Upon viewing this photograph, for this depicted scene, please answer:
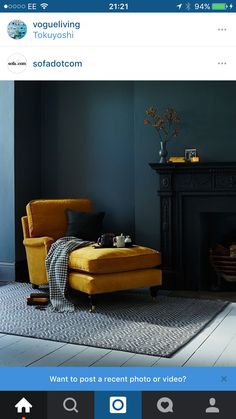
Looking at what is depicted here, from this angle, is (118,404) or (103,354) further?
(103,354)

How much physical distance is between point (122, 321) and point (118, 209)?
1.90 metres

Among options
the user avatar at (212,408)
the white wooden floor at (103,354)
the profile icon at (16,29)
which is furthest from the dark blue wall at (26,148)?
the user avatar at (212,408)

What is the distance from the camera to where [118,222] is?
4852 millimetres

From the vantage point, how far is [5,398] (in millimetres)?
793

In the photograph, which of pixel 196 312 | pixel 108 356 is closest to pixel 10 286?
pixel 196 312

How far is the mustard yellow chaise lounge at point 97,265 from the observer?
3.37 meters

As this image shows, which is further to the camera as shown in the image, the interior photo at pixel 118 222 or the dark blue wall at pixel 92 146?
the dark blue wall at pixel 92 146

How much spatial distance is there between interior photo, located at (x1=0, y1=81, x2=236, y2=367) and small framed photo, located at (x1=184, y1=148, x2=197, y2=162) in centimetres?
3

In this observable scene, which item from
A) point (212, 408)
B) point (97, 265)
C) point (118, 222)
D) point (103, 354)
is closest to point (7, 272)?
point (118, 222)

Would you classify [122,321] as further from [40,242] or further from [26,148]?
[26,148]

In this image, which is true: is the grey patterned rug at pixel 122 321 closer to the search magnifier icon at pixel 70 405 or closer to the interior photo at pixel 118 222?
the interior photo at pixel 118 222

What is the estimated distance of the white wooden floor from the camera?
2297 millimetres

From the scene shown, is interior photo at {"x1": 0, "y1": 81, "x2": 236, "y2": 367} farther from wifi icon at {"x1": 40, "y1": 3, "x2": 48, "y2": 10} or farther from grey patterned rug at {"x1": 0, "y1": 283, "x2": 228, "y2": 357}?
wifi icon at {"x1": 40, "y1": 3, "x2": 48, "y2": 10}

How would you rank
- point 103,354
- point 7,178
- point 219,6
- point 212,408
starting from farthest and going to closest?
point 7,178, point 103,354, point 219,6, point 212,408
